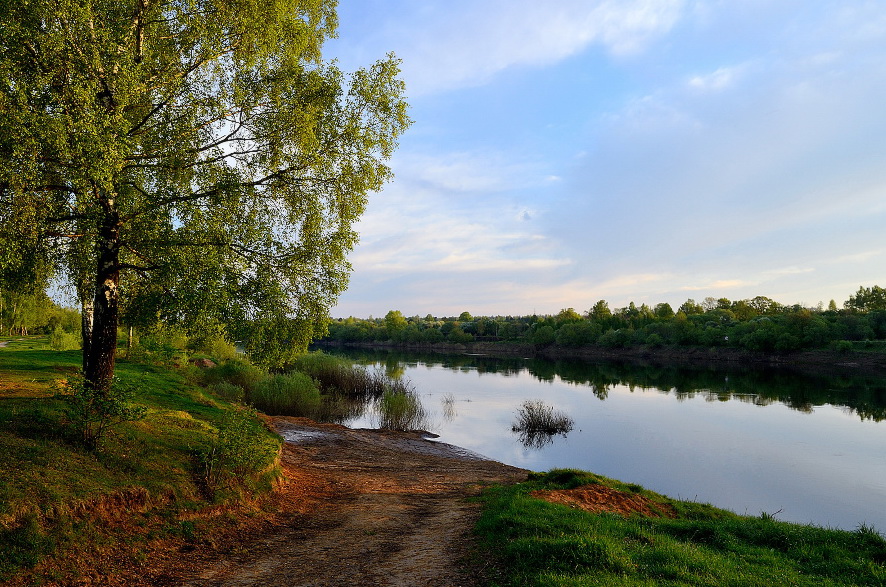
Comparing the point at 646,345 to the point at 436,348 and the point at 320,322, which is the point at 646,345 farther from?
the point at 320,322

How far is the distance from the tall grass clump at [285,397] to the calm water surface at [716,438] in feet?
9.71

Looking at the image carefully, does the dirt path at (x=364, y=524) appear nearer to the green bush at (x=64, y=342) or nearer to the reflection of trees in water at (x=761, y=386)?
the green bush at (x=64, y=342)

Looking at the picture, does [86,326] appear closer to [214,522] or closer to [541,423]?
[214,522]

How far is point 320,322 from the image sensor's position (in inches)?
428

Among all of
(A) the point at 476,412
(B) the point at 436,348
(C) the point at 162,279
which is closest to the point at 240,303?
(C) the point at 162,279

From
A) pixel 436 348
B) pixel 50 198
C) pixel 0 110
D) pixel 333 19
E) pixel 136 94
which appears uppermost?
pixel 333 19

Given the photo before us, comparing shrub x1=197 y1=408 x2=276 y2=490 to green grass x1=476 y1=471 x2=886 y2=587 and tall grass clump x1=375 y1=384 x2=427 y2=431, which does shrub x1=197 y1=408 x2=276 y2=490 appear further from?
A: tall grass clump x1=375 y1=384 x2=427 y2=431

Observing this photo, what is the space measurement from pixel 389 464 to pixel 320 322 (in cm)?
788

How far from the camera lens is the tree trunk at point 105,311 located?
9453 millimetres

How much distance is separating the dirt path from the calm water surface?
741 cm

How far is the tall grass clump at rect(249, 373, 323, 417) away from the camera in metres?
26.8

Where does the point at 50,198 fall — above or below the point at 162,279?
above

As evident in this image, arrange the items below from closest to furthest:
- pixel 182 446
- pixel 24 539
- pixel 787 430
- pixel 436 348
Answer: pixel 24 539 → pixel 182 446 → pixel 787 430 → pixel 436 348

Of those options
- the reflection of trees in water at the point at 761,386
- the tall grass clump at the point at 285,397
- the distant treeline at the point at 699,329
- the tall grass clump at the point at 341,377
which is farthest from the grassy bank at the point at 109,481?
the distant treeline at the point at 699,329
